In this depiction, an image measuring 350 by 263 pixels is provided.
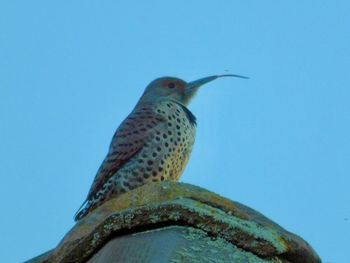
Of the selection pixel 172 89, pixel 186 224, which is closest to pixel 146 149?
pixel 172 89

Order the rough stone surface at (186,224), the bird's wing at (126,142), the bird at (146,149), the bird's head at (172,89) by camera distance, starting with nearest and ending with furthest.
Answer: the rough stone surface at (186,224)
the bird at (146,149)
the bird's wing at (126,142)
the bird's head at (172,89)

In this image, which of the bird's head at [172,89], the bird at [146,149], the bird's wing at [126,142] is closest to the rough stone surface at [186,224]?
the bird at [146,149]

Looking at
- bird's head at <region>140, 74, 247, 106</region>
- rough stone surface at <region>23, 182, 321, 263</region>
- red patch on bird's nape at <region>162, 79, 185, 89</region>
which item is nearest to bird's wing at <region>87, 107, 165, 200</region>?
bird's head at <region>140, 74, 247, 106</region>

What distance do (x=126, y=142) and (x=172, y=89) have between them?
1.00m

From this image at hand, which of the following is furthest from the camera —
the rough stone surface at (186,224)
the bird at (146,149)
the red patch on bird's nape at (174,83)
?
the red patch on bird's nape at (174,83)

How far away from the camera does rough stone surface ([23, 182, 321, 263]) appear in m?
2.36

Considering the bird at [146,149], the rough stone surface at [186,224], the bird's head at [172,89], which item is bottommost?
the rough stone surface at [186,224]

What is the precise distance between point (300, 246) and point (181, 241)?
0.42 m

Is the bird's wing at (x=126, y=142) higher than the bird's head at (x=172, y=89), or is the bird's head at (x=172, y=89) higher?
the bird's head at (x=172, y=89)

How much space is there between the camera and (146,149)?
5.43 m

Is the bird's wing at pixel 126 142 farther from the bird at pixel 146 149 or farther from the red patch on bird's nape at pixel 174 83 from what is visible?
the red patch on bird's nape at pixel 174 83

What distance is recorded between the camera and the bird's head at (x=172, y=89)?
20.8 feet

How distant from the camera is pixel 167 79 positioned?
6.47 m

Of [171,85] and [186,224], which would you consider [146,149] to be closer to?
[171,85]
